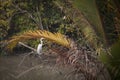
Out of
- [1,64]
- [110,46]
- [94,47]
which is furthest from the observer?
[1,64]

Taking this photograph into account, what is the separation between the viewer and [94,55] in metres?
5.70

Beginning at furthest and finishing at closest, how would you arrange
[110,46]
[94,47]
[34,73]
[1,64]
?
[1,64] → [34,73] → [94,47] → [110,46]

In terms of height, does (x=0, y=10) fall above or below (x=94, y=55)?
above

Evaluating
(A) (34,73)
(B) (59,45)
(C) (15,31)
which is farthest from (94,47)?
(C) (15,31)

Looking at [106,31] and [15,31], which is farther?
[15,31]

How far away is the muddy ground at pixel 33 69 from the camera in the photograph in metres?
7.22

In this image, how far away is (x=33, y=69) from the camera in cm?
773

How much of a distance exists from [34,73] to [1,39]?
7.94 ft

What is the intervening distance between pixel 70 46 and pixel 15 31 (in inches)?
169

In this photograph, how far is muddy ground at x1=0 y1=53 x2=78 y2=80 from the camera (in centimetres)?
722

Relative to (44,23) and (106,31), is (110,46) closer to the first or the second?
Result: (106,31)

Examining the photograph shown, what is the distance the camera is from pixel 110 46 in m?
5.57

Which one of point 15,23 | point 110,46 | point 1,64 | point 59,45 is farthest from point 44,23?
point 110,46

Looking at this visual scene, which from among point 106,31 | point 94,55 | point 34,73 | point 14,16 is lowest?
point 34,73
